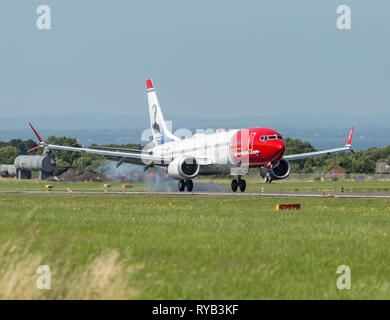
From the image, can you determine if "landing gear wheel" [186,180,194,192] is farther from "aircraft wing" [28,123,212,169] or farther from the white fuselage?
"aircraft wing" [28,123,212,169]

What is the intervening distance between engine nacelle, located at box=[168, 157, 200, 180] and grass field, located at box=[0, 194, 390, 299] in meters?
30.1

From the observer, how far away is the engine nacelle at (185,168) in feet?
185

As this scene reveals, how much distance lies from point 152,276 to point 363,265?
507 cm

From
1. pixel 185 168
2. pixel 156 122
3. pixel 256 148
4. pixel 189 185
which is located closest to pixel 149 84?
pixel 156 122

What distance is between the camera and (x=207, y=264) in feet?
51.0

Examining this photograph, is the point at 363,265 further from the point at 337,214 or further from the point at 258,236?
the point at 337,214

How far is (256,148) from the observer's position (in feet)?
166

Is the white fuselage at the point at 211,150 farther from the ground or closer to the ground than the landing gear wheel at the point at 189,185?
farther from the ground

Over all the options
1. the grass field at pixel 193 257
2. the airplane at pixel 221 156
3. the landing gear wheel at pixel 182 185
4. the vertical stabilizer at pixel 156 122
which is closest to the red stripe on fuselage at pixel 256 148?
the airplane at pixel 221 156

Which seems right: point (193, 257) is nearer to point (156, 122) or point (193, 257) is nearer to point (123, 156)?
point (123, 156)

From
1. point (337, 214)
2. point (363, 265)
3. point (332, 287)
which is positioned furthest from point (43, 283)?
point (337, 214)

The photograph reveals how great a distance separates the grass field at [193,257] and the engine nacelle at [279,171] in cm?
2897

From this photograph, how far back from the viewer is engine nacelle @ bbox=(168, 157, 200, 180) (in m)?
56.3

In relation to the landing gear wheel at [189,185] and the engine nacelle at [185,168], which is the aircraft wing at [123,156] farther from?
the engine nacelle at [185,168]
